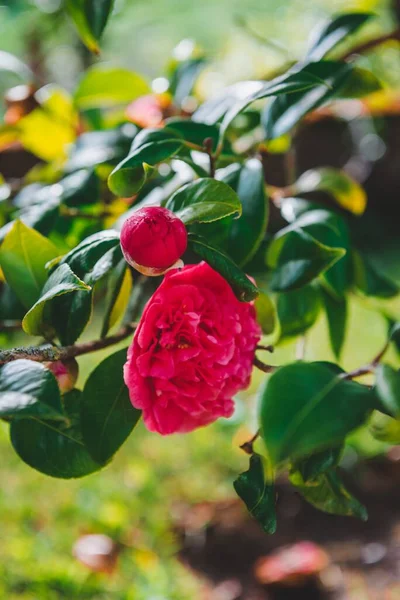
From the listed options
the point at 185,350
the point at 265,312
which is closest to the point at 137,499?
the point at 265,312

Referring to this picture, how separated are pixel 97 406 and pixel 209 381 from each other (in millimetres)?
83

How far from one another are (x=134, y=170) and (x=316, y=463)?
240 millimetres

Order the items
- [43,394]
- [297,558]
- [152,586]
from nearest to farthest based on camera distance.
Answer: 1. [43,394]
2. [152,586]
3. [297,558]

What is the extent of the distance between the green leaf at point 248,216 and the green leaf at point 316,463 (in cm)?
17

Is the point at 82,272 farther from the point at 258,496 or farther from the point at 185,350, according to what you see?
the point at 258,496

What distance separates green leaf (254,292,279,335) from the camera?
23.1 inches

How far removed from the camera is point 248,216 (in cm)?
57

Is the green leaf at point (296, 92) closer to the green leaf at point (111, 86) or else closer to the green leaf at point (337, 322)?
the green leaf at point (337, 322)

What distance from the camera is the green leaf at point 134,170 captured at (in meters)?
0.47

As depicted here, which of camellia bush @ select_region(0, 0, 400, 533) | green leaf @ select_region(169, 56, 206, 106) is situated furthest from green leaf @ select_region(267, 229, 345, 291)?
green leaf @ select_region(169, 56, 206, 106)

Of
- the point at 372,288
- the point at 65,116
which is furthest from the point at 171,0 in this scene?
the point at 372,288

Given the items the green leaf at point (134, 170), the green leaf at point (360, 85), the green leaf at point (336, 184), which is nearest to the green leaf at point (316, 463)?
the green leaf at point (134, 170)

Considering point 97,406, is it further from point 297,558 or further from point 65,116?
point 297,558

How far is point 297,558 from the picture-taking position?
1326 millimetres
